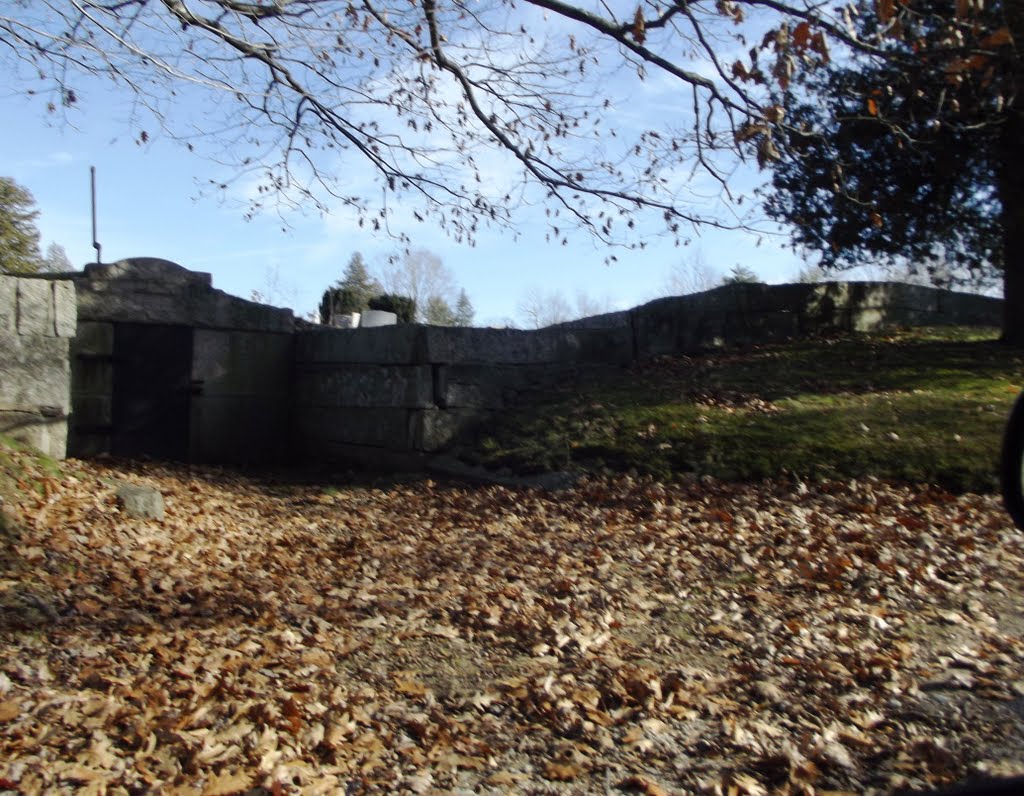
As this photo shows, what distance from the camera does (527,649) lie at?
16.7ft

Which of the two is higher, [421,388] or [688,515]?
[421,388]

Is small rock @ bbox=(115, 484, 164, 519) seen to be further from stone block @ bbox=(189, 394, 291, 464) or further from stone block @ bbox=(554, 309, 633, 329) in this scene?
stone block @ bbox=(554, 309, 633, 329)

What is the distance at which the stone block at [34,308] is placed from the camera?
8.84 meters

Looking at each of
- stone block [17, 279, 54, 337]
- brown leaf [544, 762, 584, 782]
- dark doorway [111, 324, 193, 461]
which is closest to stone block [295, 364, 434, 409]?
dark doorway [111, 324, 193, 461]

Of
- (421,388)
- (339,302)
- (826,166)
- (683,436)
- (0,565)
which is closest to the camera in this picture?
(0,565)

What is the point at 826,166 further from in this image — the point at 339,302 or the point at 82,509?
the point at 339,302

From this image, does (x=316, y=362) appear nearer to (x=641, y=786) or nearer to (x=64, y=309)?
(x=64, y=309)

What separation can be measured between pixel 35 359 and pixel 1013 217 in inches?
474

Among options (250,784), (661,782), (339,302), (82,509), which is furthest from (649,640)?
(339,302)

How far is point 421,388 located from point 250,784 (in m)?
8.09

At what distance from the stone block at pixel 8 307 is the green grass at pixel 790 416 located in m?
5.01

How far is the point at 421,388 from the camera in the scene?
Result: 11445mm

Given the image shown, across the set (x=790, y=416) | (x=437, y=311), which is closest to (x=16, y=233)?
(x=437, y=311)

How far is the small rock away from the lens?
797 centimetres
